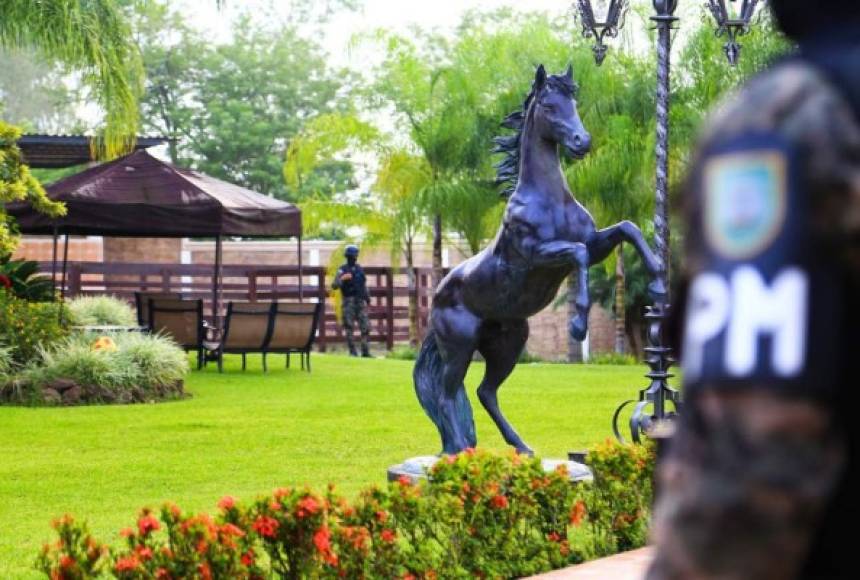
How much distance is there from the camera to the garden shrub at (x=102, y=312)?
66.2 feet

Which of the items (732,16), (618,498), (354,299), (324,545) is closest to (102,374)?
(732,16)

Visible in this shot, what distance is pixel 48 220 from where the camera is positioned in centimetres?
1892

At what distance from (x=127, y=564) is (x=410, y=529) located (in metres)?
1.58

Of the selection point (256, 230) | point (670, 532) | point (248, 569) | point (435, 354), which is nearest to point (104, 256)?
point (256, 230)

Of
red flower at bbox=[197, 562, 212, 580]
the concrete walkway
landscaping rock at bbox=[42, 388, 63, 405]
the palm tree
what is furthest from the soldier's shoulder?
the palm tree

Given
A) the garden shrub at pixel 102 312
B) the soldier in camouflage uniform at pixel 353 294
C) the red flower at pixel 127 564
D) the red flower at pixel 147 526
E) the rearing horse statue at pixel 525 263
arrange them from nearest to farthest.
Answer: the red flower at pixel 127 564
the red flower at pixel 147 526
the rearing horse statue at pixel 525 263
the garden shrub at pixel 102 312
the soldier in camouflage uniform at pixel 353 294

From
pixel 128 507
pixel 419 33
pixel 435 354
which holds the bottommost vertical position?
pixel 128 507

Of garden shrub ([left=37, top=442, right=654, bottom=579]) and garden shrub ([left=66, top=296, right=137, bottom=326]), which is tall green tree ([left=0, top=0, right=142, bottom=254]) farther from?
garden shrub ([left=37, top=442, right=654, bottom=579])

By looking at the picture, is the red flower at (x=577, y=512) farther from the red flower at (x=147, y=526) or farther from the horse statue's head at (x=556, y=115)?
the red flower at (x=147, y=526)

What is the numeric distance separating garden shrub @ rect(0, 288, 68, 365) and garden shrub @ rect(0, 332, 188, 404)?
16 centimetres

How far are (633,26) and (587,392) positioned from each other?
12998 millimetres

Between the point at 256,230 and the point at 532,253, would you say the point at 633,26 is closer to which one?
the point at 256,230

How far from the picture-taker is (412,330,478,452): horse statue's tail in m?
8.66

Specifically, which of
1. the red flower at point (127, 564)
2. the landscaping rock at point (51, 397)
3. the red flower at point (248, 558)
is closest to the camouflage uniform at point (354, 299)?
the landscaping rock at point (51, 397)
